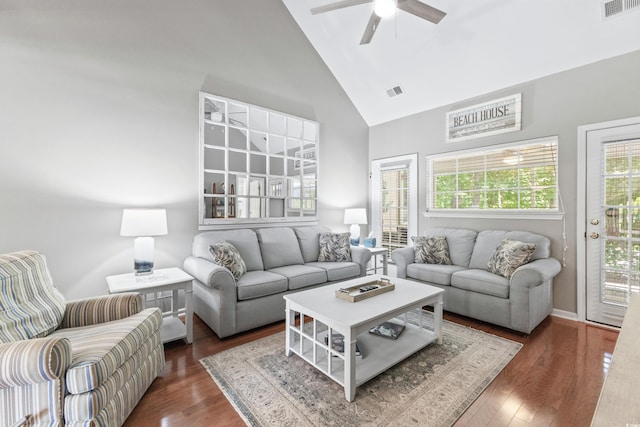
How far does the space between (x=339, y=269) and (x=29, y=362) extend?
268cm

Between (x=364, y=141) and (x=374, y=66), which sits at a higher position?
(x=374, y=66)

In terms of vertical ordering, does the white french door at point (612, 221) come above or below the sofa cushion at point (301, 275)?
above

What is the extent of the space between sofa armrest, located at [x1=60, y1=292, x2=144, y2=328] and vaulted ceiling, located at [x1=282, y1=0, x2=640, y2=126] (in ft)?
12.6

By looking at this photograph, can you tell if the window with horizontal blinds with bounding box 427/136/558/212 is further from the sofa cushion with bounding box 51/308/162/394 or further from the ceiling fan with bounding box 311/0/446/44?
the sofa cushion with bounding box 51/308/162/394

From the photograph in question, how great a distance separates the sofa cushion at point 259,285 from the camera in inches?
107

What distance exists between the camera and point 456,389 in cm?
195

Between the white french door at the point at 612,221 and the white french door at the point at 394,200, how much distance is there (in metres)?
2.01

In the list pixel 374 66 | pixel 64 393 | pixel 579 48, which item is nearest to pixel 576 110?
pixel 579 48

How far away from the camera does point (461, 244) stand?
371cm

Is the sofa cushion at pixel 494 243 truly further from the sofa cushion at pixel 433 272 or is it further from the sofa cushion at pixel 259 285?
the sofa cushion at pixel 259 285

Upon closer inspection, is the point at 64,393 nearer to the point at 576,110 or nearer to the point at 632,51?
the point at 576,110

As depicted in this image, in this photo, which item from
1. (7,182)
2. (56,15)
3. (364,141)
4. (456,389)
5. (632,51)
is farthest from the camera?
(364,141)

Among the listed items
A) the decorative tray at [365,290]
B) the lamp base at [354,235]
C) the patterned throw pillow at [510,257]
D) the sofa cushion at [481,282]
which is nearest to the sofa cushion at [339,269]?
the lamp base at [354,235]

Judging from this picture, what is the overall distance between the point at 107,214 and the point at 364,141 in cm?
388
